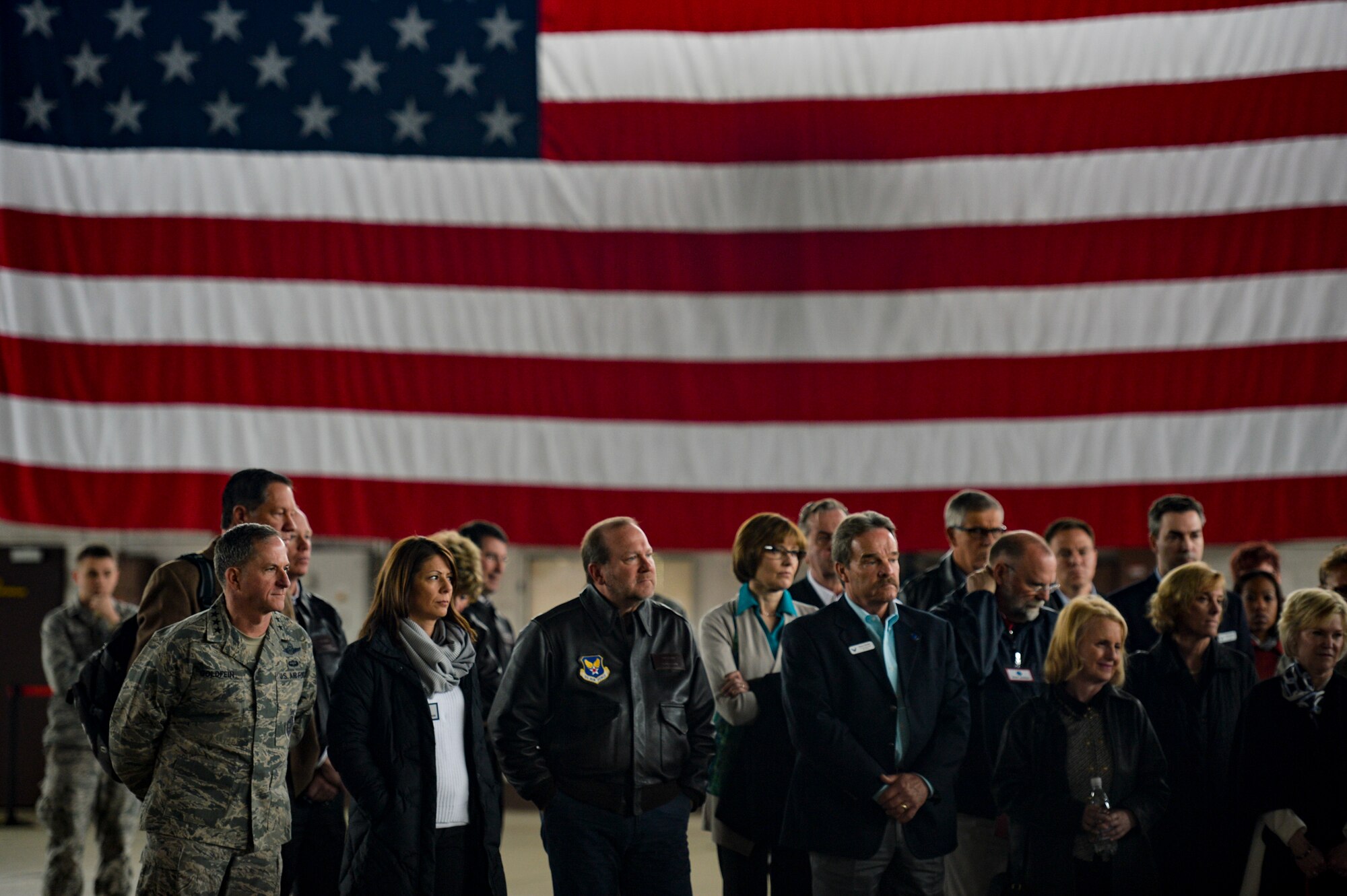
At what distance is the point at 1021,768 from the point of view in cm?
429

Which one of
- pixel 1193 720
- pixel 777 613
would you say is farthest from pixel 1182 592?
pixel 777 613

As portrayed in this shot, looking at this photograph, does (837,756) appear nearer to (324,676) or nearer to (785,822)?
(785,822)

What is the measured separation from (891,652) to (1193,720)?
1.26 meters

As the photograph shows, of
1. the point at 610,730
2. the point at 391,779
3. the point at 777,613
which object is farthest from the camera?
the point at 777,613

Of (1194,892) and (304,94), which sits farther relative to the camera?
(304,94)

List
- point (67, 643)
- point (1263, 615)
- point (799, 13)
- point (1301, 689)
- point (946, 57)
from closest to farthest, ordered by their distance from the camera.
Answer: point (1301, 689)
point (1263, 615)
point (67, 643)
point (946, 57)
point (799, 13)

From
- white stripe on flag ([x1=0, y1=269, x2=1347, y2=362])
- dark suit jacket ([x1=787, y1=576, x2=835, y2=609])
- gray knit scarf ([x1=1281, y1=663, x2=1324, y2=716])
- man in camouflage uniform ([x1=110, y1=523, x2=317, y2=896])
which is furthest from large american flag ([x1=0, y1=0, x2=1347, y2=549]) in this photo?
man in camouflage uniform ([x1=110, y1=523, x2=317, y2=896])

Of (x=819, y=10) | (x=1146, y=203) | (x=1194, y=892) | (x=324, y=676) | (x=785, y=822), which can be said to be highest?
(x=819, y=10)

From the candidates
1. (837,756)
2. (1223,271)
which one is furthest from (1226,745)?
(1223,271)

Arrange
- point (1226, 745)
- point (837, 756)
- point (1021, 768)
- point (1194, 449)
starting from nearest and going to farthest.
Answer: point (837, 756)
point (1021, 768)
point (1226, 745)
point (1194, 449)

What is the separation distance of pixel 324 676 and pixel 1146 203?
486 cm

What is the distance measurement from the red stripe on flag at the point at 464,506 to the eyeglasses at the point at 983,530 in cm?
172

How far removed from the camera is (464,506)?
7.02 meters

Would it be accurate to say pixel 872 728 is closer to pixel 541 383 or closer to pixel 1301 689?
pixel 1301 689
